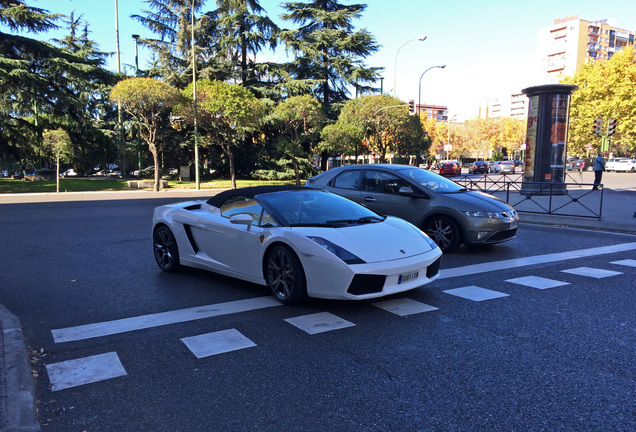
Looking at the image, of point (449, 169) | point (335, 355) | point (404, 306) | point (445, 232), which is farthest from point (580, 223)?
point (449, 169)

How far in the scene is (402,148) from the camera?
44.7 meters

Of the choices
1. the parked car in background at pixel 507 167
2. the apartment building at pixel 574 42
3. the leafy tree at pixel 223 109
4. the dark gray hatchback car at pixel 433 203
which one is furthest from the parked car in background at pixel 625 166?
the apartment building at pixel 574 42

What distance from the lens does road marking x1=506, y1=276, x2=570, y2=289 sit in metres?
5.85

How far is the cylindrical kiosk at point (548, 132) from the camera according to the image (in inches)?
818

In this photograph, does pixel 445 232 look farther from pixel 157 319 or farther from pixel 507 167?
pixel 507 167

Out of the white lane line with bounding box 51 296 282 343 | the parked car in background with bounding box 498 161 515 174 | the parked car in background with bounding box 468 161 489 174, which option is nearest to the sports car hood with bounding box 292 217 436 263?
the white lane line with bounding box 51 296 282 343

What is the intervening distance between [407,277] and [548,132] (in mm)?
18966

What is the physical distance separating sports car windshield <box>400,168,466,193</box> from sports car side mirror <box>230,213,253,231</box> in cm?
403

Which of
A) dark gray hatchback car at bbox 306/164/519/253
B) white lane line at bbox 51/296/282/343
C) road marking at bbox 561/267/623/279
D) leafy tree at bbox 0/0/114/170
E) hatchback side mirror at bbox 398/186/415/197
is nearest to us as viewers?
white lane line at bbox 51/296/282/343

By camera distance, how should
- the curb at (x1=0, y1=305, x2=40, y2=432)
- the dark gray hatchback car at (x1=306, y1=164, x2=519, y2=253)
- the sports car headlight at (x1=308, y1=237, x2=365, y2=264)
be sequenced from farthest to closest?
the dark gray hatchback car at (x1=306, y1=164, x2=519, y2=253) < the sports car headlight at (x1=308, y1=237, x2=365, y2=264) < the curb at (x1=0, y1=305, x2=40, y2=432)

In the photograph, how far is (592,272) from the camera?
6602mm

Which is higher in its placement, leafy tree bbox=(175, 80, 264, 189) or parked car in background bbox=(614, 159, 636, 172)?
leafy tree bbox=(175, 80, 264, 189)

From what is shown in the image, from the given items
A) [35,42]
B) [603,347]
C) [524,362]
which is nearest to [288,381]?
[524,362]

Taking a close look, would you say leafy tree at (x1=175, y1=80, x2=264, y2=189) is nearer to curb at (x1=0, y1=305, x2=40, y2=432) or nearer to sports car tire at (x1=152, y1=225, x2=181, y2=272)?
sports car tire at (x1=152, y1=225, x2=181, y2=272)
